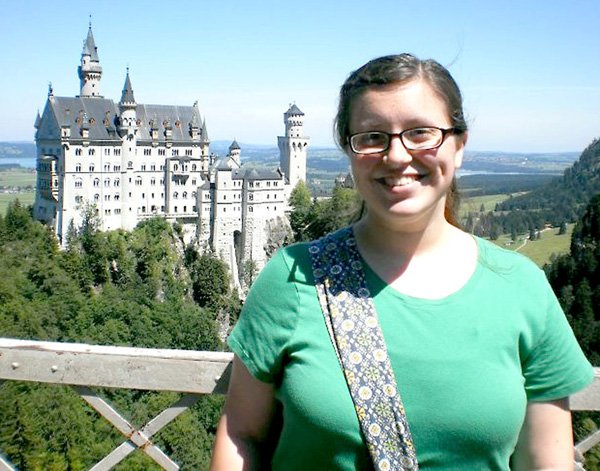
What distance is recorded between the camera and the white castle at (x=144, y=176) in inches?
1870

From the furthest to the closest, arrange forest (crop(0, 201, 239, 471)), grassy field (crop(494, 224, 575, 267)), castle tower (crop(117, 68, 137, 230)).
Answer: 1. grassy field (crop(494, 224, 575, 267))
2. castle tower (crop(117, 68, 137, 230))
3. forest (crop(0, 201, 239, 471))

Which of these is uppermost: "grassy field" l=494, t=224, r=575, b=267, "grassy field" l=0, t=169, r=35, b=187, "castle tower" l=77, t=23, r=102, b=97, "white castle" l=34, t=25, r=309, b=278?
"castle tower" l=77, t=23, r=102, b=97

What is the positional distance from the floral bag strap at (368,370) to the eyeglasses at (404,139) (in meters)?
0.50

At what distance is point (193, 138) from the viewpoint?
5366cm

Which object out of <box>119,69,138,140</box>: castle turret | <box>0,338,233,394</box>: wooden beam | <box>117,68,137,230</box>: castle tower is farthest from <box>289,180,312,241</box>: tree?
<box>0,338,233,394</box>: wooden beam

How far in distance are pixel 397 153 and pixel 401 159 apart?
0.03 meters

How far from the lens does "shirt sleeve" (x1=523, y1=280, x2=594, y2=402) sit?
2391mm

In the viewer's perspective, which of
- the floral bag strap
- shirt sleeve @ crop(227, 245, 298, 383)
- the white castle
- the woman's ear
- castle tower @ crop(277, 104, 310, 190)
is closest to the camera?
the floral bag strap

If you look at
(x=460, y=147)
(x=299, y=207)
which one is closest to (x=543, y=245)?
(x=299, y=207)

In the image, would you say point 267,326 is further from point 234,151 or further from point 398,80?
point 234,151

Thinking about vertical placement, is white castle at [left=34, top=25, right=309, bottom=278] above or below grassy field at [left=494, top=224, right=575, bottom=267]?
above

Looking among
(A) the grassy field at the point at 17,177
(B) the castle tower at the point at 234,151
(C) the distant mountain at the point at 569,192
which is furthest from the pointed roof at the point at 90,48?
(A) the grassy field at the point at 17,177

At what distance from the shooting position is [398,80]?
2.36 metres

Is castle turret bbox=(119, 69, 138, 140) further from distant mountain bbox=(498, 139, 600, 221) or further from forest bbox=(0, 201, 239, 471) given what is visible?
distant mountain bbox=(498, 139, 600, 221)
